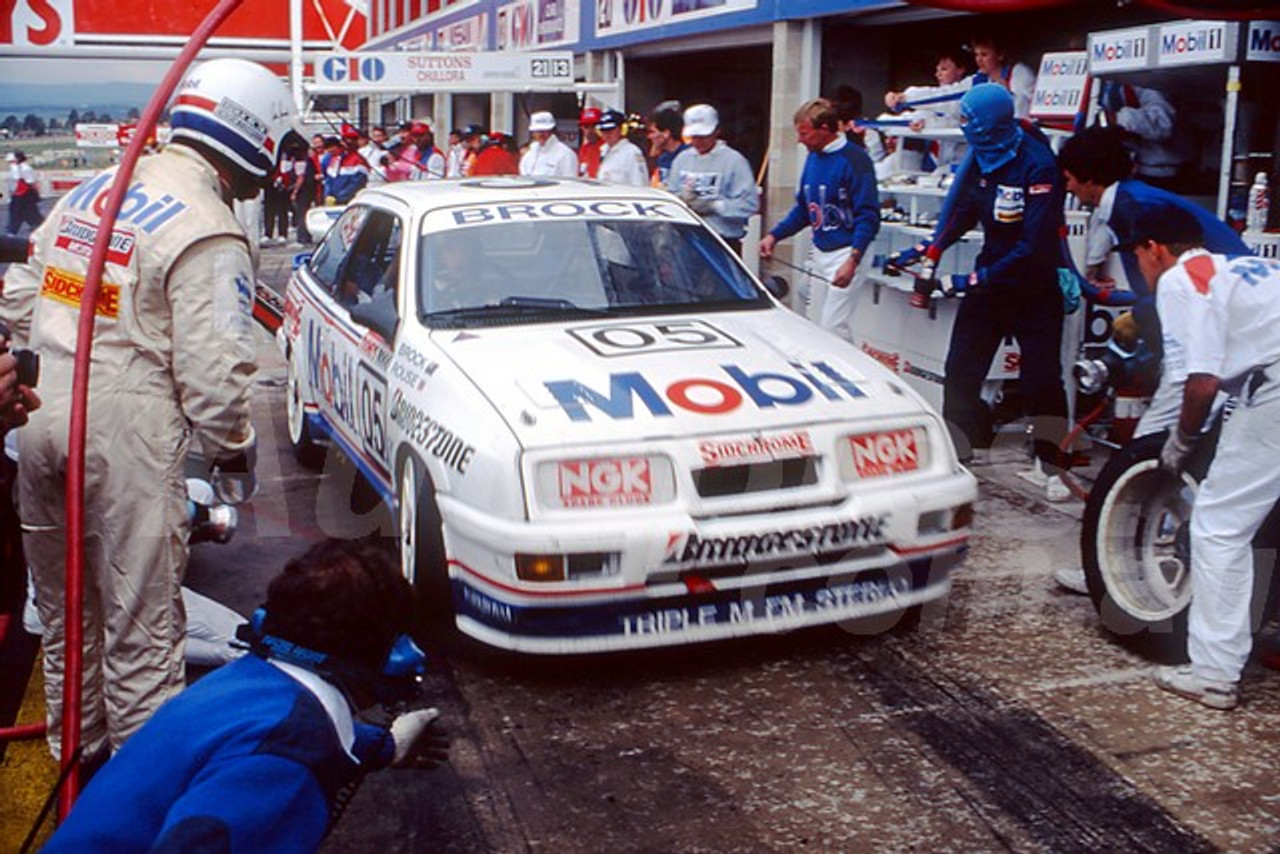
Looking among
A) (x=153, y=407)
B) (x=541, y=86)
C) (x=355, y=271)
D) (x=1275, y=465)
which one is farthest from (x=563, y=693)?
(x=541, y=86)

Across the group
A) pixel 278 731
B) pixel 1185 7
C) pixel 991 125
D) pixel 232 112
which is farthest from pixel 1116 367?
pixel 278 731

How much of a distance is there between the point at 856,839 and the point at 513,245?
3.11 metres

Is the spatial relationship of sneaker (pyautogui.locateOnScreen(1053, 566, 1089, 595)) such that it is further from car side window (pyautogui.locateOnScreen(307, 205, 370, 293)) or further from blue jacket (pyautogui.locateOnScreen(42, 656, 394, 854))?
blue jacket (pyautogui.locateOnScreen(42, 656, 394, 854))

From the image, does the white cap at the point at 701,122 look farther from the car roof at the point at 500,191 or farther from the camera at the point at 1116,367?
the camera at the point at 1116,367

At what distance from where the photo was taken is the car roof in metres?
6.30

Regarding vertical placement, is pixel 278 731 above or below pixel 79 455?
below

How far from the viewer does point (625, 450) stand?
4.60 meters

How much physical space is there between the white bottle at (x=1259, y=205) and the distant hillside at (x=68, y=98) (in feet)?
109

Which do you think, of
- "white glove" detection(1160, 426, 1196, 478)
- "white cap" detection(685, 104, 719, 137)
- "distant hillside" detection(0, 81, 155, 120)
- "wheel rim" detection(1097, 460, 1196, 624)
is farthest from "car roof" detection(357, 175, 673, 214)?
"distant hillside" detection(0, 81, 155, 120)

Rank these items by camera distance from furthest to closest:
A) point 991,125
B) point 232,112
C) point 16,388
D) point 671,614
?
point 991,125, point 671,614, point 232,112, point 16,388

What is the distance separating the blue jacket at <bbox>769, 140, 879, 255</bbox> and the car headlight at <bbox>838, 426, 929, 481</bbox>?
139 inches

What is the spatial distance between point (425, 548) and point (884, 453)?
5.39 feet

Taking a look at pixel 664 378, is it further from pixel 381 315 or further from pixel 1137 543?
pixel 1137 543

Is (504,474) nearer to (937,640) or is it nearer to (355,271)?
(937,640)
